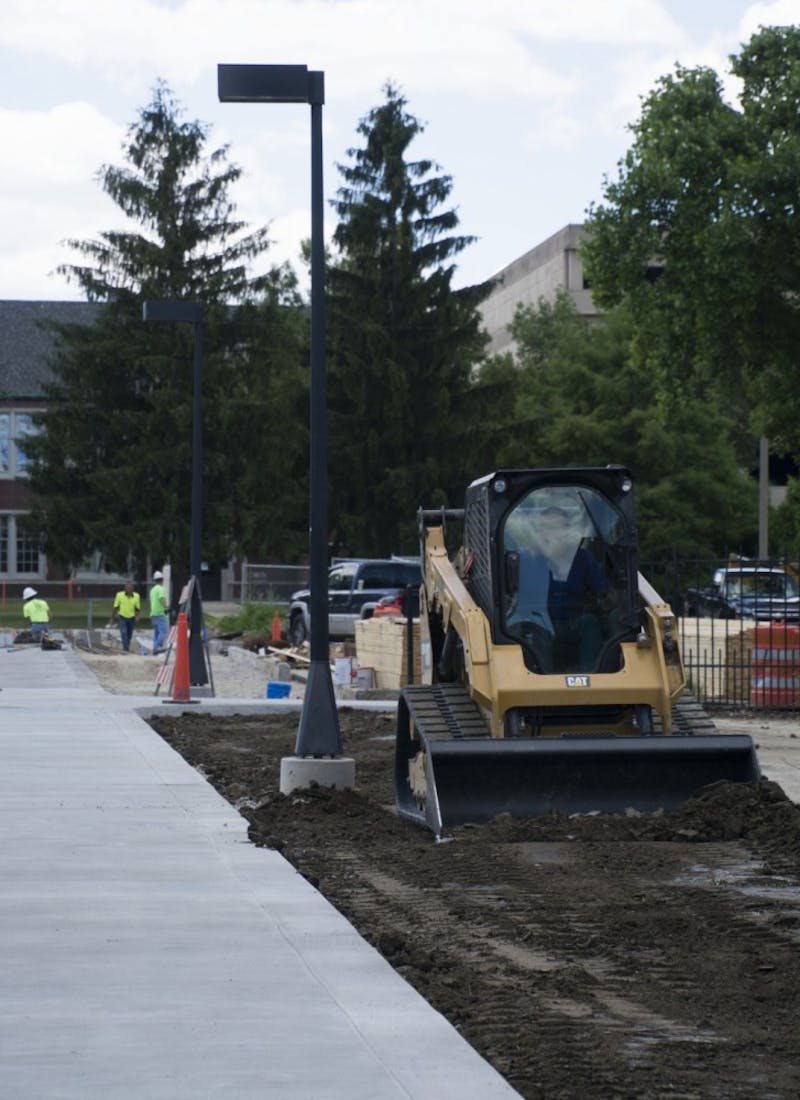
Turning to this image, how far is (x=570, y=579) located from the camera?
13883 millimetres

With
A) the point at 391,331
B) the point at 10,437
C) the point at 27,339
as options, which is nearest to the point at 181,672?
the point at 391,331

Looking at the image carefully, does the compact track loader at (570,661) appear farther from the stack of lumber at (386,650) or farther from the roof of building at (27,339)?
the roof of building at (27,339)

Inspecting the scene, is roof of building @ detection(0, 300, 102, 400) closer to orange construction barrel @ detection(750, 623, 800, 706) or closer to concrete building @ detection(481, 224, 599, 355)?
concrete building @ detection(481, 224, 599, 355)

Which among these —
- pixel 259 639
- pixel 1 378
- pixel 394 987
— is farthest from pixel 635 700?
pixel 1 378

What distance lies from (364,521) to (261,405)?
5789 mm

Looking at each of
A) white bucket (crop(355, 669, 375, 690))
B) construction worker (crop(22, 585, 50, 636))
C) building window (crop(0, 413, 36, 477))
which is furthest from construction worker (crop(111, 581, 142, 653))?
building window (crop(0, 413, 36, 477))

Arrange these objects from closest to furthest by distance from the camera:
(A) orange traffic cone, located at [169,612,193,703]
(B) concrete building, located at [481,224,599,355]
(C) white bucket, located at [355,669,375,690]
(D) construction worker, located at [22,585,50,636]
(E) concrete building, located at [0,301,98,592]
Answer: (A) orange traffic cone, located at [169,612,193,703], (C) white bucket, located at [355,669,375,690], (D) construction worker, located at [22,585,50,636], (E) concrete building, located at [0,301,98,592], (B) concrete building, located at [481,224,599,355]

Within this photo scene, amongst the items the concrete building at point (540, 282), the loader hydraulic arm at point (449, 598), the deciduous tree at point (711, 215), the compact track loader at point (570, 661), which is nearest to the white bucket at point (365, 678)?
the deciduous tree at point (711, 215)

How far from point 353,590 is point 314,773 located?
28.5 metres

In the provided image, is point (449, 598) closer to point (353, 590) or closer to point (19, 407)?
point (353, 590)

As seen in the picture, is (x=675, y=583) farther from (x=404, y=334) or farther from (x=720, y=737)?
(x=404, y=334)

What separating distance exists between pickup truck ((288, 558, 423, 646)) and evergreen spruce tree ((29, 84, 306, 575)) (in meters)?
21.4

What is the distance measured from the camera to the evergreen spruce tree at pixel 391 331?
215ft

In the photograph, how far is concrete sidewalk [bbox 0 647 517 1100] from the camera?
614 cm
